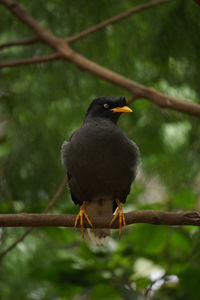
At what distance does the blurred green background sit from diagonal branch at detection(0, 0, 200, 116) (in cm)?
27

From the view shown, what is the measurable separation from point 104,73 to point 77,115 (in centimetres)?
144

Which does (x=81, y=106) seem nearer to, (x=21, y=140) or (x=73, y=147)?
(x=21, y=140)

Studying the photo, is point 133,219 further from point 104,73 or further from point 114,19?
point 114,19

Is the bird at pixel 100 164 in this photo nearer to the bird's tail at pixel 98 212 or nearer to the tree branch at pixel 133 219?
the bird's tail at pixel 98 212

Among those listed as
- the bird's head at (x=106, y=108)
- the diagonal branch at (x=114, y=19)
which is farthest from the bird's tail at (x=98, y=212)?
the diagonal branch at (x=114, y=19)

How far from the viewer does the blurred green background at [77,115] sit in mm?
4539

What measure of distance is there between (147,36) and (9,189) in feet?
5.10

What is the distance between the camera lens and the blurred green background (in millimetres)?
4539

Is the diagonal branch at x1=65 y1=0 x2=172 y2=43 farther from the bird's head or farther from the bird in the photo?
the bird

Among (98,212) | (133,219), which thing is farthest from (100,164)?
(133,219)

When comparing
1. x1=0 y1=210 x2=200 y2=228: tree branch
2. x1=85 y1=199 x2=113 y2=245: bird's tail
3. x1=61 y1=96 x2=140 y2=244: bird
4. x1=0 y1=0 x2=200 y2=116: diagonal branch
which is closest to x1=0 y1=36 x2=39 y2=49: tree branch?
x1=0 y1=0 x2=200 y2=116: diagonal branch

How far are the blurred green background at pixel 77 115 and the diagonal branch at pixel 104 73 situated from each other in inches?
10.8

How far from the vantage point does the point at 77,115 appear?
5.70 metres

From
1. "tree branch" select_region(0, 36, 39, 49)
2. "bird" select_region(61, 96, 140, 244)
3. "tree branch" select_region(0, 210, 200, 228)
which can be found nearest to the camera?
"tree branch" select_region(0, 210, 200, 228)
